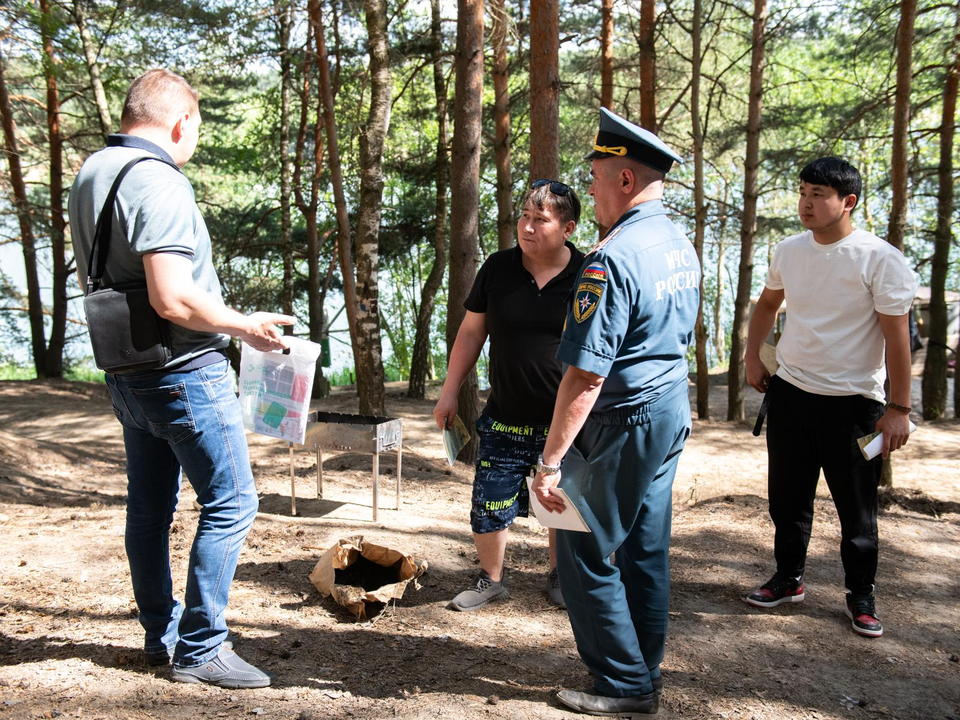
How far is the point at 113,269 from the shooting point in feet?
8.21

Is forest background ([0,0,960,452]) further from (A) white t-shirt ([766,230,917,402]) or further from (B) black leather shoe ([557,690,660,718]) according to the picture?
(B) black leather shoe ([557,690,660,718])

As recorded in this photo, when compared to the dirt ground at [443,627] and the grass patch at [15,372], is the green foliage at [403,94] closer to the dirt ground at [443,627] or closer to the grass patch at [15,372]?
the grass patch at [15,372]

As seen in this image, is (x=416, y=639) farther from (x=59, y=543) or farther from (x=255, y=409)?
(x=59, y=543)

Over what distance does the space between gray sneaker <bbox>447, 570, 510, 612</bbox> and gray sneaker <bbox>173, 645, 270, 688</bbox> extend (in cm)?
113

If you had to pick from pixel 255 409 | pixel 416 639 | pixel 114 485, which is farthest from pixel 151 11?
pixel 416 639

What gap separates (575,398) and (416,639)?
60.7 inches

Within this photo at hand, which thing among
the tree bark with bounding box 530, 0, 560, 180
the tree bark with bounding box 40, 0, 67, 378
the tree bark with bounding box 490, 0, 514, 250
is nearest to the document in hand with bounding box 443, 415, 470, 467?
the tree bark with bounding box 530, 0, 560, 180

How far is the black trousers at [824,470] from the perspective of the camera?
356 centimetres

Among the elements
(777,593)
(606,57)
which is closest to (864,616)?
(777,593)

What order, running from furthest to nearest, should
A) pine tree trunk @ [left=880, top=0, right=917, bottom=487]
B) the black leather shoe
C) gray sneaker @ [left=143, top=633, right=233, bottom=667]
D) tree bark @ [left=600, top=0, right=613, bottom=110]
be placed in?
1. tree bark @ [left=600, top=0, right=613, bottom=110]
2. pine tree trunk @ [left=880, top=0, right=917, bottom=487]
3. gray sneaker @ [left=143, top=633, right=233, bottom=667]
4. the black leather shoe

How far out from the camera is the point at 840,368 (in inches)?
140

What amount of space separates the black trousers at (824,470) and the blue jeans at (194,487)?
8.08 feet

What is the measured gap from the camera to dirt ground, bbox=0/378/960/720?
279 cm

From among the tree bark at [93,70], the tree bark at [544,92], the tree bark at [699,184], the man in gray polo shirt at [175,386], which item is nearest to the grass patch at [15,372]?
the tree bark at [93,70]
